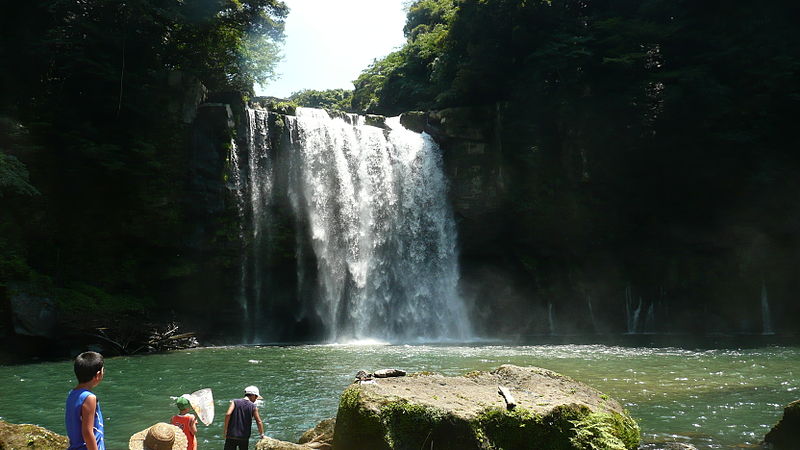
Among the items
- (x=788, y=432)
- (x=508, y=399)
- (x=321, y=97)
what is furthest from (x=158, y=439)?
(x=321, y=97)

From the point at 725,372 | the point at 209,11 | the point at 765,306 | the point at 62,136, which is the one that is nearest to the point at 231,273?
the point at 62,136

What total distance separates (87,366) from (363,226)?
2304cm

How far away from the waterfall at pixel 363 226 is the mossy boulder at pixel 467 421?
1946cm

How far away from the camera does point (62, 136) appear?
68.7 ft

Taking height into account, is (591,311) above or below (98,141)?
below

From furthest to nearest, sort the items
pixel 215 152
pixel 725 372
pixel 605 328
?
pixel 605 328, pixel 215 152, pixel 725 372

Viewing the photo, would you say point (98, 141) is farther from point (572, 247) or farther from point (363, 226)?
point (572, 247)

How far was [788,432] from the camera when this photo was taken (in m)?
7.23

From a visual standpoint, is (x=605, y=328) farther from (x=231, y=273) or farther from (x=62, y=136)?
(x=62, y=136)

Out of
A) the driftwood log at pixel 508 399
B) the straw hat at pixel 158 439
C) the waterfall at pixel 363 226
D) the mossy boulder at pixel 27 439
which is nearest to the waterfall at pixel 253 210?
the waterfall at pixel 363 226

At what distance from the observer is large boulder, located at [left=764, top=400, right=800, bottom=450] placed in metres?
7.12

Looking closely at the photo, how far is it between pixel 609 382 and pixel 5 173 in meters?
17.7

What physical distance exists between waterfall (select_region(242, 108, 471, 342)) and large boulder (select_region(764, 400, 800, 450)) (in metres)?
18.4

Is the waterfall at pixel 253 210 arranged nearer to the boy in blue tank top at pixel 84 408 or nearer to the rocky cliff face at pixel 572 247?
the rocky cliff face at pixel 572 247
